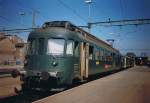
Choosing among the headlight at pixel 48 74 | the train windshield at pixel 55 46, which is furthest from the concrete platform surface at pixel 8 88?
the train windshield at pixel 55 46

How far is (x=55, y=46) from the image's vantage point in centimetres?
1380

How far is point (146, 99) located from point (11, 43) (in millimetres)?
81180

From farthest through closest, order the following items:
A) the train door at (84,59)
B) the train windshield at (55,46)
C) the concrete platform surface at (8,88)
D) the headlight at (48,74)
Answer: the train door at (84,59) → the concrete platform surface at (8,88) → the train windshield at (55,46) → the headlight at (48,74)

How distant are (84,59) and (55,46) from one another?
3.06m

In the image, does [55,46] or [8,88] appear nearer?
[55,46]

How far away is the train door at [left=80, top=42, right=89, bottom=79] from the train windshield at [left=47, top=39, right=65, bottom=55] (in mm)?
1949

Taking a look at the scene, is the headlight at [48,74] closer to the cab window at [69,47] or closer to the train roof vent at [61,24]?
the cab window at [69,47]

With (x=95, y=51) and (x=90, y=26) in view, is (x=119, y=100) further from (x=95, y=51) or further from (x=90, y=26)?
(x=90, y=26)

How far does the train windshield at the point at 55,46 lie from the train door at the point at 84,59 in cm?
195

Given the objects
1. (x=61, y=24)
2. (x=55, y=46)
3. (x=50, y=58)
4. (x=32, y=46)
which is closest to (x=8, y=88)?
(x=32, y=46)

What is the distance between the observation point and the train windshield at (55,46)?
13625 mm

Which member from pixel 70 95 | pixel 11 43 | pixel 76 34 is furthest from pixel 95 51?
pixel 11 43

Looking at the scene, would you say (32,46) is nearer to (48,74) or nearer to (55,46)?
(55,46)

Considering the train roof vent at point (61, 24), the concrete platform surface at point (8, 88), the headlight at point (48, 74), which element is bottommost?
the concrete platform surface at point (8, 88)
